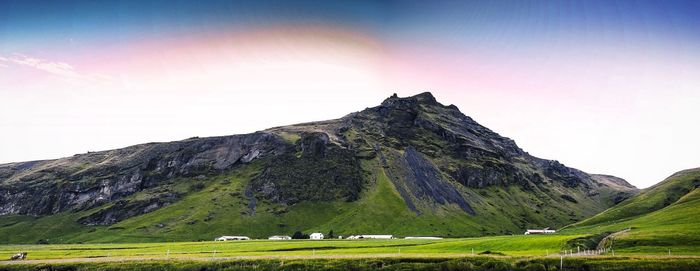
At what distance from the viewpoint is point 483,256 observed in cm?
8650

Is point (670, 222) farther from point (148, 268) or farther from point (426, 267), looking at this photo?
point (148, 268)

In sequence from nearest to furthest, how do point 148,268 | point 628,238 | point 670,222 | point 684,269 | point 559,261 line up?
point 684,269 → point 559,261 → point 148,268 → point 628,238 → point 670,222

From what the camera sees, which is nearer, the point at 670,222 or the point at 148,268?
the point at 148,268

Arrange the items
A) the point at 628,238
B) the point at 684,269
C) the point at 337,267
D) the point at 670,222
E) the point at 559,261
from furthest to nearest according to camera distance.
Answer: the point at 670,222, the point at 628,238, the point at 337,267, the point at 559,261, the point at 684,269

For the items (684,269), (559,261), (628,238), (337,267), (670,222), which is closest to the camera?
(684,269)

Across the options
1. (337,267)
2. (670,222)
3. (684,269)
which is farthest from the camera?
(670,222)

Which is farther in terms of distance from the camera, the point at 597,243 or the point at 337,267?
the point at 597,243

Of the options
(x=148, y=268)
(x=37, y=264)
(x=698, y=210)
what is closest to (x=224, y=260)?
(x=148, y=268)

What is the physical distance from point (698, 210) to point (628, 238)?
6106 cm

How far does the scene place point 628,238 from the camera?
99.8 meters

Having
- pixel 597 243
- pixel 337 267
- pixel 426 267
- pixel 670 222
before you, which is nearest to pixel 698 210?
pixel 670 222

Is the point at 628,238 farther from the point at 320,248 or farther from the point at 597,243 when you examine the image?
the point at 320,248

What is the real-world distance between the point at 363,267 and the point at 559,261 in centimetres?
3242

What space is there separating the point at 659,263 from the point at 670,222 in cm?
7453
